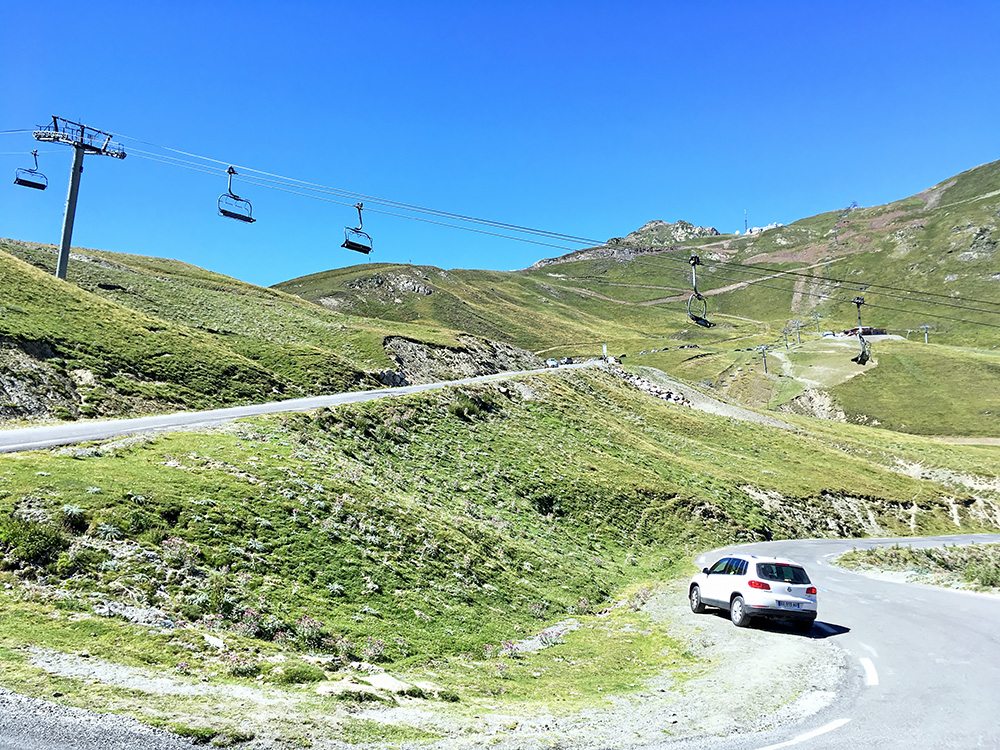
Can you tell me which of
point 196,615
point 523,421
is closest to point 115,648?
point 196,615

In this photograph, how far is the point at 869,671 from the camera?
12891 mm

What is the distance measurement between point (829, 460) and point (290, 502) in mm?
69595

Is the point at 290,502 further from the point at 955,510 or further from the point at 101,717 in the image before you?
the point at 955,510

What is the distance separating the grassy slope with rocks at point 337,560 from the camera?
35.2 ft

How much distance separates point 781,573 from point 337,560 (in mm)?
13338

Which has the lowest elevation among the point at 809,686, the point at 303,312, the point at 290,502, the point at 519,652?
the point at 519,652

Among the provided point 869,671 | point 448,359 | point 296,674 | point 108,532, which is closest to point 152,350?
point 108,532

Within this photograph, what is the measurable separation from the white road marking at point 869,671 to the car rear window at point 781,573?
143 inches

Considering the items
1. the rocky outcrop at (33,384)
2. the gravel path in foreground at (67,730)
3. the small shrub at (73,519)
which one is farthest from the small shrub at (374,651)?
the rocky outcrop at (33,384)

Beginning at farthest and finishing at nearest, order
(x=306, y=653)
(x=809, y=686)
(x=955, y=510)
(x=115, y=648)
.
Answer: (x=955, y=510) < (x=306, y=653) < (x=809, y=686) < (x=115, y=648)

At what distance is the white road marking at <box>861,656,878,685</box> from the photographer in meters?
12.1

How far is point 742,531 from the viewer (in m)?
45.1

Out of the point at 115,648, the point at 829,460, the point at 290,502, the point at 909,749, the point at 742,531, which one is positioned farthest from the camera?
the point at 829,460

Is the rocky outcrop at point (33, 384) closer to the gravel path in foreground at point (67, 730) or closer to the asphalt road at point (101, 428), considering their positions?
the asphalt road at point (101, 428)
